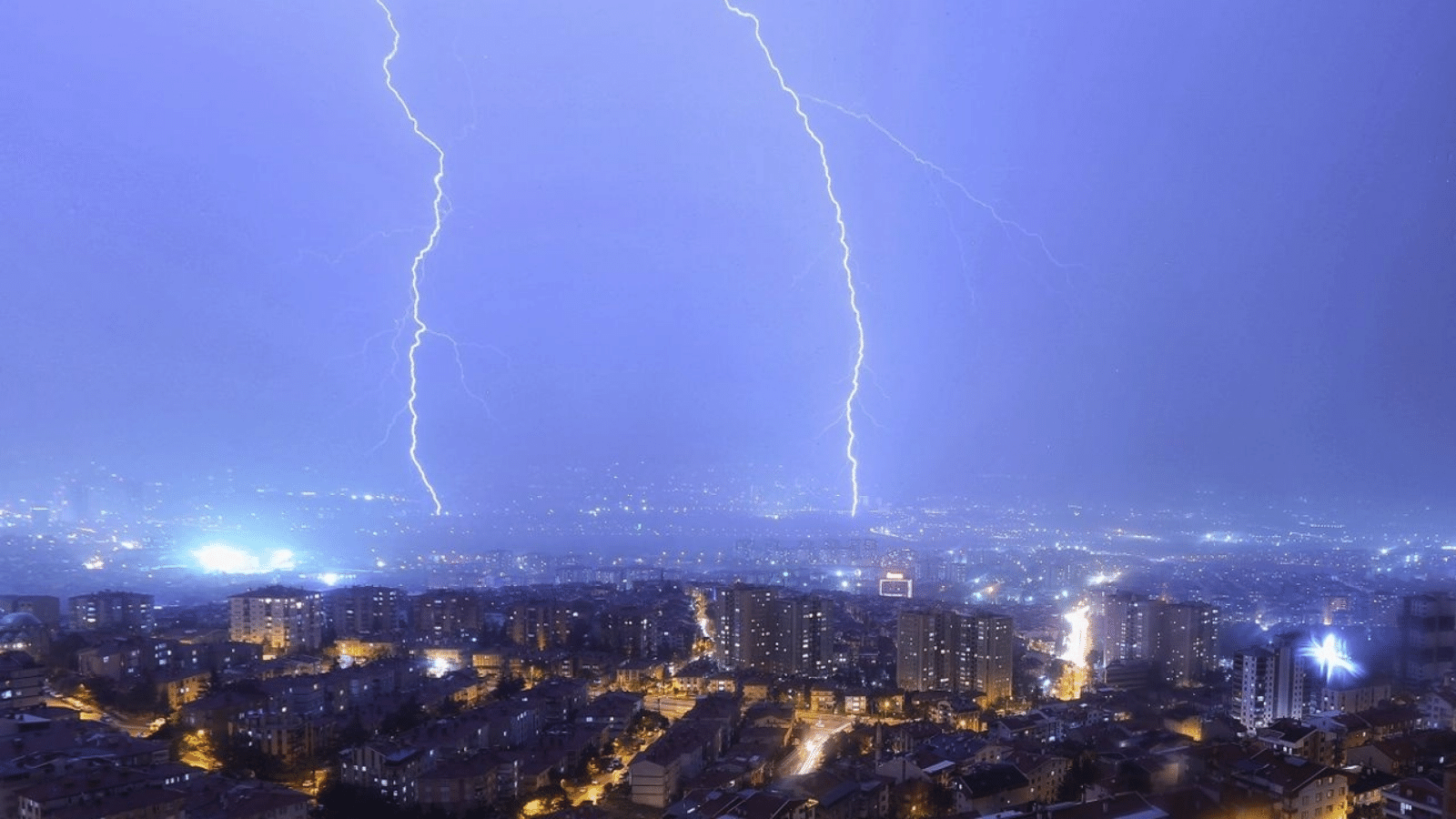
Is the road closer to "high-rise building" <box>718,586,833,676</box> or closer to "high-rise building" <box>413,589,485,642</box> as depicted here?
"high-rise building" <box>413,589,485,642</box>

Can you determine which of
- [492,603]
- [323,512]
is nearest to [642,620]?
[492,603]

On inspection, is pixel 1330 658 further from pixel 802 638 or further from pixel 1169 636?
pixel 802 638

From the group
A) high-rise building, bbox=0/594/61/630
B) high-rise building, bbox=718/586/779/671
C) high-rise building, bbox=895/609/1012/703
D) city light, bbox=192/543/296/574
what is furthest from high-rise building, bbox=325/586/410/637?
high-rise building, bbox=895/609/1012/703

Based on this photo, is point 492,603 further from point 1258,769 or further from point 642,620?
point 1258,769

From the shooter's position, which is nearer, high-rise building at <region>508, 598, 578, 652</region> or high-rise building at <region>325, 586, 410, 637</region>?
high-rise building at <region>508, 598, 578, 652</region>

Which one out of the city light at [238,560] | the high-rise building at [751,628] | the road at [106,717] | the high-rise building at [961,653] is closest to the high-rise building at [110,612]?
the road at [106,717]

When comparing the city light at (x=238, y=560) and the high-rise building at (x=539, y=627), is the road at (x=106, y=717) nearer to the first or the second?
the high-rise building at (x=539, y=627)

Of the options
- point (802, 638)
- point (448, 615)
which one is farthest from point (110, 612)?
point (802, 638)
